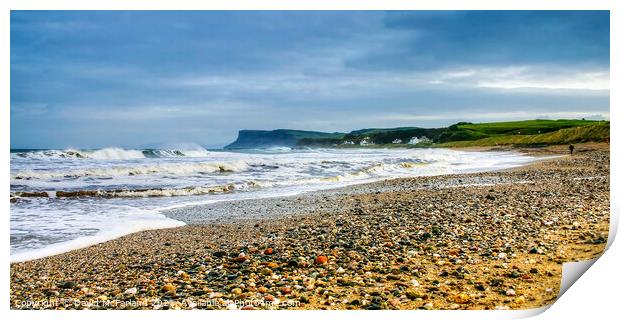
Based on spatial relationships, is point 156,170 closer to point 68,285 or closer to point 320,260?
point 68,285

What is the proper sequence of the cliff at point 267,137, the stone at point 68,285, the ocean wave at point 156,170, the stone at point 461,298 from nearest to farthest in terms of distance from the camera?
1. the stone at point 461,298
2. the stone at point 68,285
3. the cliff at point 267,137
4. the ocean wave at point 156,170

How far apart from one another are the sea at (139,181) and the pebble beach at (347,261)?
464mm

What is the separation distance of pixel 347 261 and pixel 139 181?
8075 millimetres

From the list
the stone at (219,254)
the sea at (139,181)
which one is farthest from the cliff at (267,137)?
the stone at (219,254)

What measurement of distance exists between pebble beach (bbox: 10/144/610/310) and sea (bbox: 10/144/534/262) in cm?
46

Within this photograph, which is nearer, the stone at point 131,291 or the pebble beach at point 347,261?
the pebble beach at point 347,261

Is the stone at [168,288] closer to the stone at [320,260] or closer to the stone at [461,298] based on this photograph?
the stone at [320,260]

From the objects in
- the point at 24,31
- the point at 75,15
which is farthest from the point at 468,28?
the point at 24,31

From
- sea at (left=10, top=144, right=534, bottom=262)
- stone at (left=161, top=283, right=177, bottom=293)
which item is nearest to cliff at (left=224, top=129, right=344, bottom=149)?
sea at (left=10, top=144, right=534, bottom=262)

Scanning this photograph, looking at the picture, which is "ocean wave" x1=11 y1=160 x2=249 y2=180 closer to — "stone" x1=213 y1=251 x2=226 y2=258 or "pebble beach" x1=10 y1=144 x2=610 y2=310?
"pebble beach" x1=10 y1=144 x2=610 y2=310

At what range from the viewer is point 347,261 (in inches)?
142

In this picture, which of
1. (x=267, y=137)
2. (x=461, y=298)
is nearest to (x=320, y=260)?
(x=461, y=298)

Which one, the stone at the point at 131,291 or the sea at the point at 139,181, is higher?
the sea at the point at 139,181

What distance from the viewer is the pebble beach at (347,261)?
10.2ft
